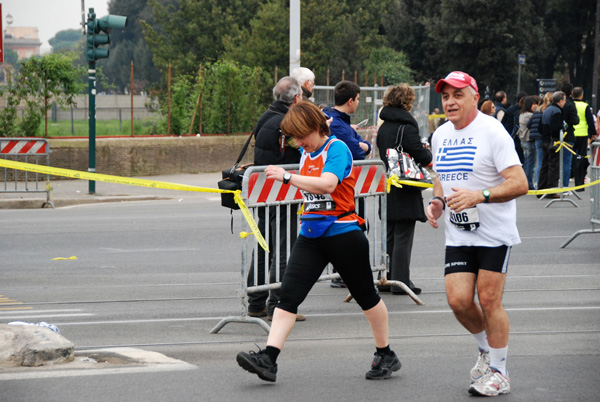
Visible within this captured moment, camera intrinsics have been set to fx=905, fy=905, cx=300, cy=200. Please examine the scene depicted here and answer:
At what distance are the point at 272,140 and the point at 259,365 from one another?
2574 millimetres

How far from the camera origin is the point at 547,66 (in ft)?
195

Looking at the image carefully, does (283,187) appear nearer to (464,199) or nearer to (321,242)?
(321,242)

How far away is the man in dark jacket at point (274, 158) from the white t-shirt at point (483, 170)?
7.99 feet

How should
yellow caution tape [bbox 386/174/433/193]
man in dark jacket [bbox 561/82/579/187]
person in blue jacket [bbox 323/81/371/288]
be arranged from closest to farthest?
1. person in blue jacket [bbox 323/81/371/288]
2. yellow caution tape [bbox 386/174/433/193]
3. man in dark jacket [bbox 561/82/579/187]

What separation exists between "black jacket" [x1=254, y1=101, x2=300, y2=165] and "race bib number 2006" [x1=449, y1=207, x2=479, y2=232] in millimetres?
2573

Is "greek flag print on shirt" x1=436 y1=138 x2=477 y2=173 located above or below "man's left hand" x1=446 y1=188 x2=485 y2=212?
above

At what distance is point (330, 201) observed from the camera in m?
5.51

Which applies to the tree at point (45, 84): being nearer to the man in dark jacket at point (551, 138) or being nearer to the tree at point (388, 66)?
the man in dark jacket at point (551, 138)

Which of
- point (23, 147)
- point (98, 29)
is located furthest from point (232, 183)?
point (98, 29)

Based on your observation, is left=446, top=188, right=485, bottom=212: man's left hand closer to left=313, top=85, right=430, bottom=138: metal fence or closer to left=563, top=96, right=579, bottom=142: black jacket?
left=563, top=96, right=579, bottom=142: black jacket

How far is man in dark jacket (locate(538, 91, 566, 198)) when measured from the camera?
16562 millimetres

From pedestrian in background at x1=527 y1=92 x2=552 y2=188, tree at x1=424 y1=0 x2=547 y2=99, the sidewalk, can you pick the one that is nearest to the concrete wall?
the sidewalk

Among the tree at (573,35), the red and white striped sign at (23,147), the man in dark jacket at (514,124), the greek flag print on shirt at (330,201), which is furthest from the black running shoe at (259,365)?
the tree at (573,35)

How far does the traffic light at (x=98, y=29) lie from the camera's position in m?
18.3
